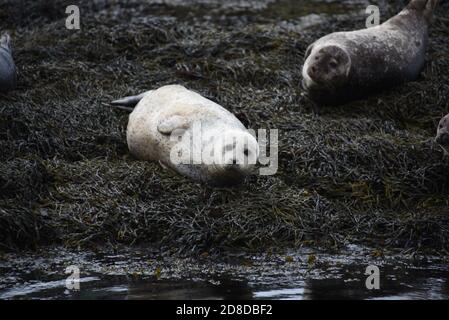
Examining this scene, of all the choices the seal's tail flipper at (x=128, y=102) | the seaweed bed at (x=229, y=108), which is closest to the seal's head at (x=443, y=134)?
the seaweed bed at (x=229, y=108)

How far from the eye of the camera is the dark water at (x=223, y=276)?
5461 millimetres

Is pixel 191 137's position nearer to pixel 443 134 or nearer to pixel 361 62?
pixel 443 134

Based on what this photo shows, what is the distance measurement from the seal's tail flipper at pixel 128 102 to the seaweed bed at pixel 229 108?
0.07m

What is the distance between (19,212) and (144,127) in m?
1.42

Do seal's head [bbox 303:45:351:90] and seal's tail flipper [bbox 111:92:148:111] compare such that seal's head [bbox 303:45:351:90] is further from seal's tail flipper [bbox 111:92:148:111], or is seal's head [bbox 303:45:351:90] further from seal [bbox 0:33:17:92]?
seal [bbox 0:33:17:92]

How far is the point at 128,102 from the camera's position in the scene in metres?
8.14

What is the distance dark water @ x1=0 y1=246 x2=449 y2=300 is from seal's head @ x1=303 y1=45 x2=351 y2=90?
2343 millimetres

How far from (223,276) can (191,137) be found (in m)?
1.57

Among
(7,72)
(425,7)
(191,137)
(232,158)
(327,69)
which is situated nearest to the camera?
(232,158)

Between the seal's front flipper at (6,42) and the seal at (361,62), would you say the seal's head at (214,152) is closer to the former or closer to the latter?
the seal at (361,62)

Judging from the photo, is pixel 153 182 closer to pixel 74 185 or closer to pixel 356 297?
pixel 74 185

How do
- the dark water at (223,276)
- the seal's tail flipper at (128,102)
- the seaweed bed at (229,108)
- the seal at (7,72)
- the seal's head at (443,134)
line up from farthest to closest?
the seal at (7,72) → the seal's tail flipper at (128,102) → the seal's head at (443,134) → the seaweed bed at (229,108) → the dark water at (223,276)

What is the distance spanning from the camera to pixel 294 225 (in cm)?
655

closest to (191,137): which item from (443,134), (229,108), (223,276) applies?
(229,108)
